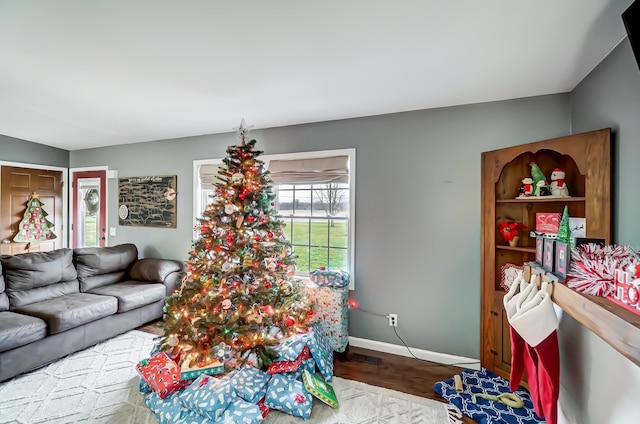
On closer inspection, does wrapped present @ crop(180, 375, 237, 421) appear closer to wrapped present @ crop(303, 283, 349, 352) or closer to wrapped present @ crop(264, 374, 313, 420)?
wrapped present @ crop(264, 374, 313, 420)

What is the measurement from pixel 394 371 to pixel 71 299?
3239 mm

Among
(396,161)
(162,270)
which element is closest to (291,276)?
(396,161)

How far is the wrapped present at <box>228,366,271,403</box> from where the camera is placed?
1.85 meters

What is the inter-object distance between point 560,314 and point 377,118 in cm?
212

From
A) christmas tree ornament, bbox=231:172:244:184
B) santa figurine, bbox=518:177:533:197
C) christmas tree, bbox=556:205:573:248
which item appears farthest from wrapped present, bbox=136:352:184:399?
santa figurine, bbox=518:177:533:197

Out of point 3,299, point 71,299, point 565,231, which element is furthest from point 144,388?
point 565,231

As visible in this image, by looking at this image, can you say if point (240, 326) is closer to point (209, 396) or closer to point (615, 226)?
point (209, 396)

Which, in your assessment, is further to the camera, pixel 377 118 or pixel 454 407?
pixel 377 118

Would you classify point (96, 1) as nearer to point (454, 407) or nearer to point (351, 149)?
point (351, 149)

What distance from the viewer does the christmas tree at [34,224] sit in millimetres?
3889

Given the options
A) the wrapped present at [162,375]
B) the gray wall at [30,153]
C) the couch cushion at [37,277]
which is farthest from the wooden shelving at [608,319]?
the gray wall at [30,153]

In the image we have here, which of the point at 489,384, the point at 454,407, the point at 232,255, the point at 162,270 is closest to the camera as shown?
the point at 454,407

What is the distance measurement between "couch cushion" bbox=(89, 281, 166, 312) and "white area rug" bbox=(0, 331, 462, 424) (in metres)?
0.64

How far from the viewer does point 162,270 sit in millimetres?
3424
